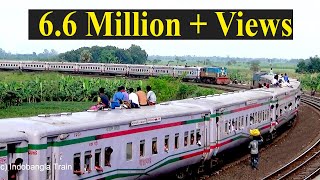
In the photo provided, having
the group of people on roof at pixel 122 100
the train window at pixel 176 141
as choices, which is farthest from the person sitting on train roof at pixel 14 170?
the train window at pixel 176 141

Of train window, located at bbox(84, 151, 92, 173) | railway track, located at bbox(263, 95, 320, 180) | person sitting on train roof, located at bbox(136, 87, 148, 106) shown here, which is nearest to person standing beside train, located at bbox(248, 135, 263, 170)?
railway track, located at bbox(263, 95, 320, 180)

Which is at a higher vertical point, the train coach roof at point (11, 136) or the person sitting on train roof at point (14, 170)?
the train coach roof at point (11, 136)

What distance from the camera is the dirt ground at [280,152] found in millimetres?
20359

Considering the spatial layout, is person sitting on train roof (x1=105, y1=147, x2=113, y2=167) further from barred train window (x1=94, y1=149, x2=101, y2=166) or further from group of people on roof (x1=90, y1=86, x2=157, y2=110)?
group of people on roof (x1=90, y1=86, x2=157, y2=110)

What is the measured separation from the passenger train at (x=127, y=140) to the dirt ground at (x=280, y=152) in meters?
0.87

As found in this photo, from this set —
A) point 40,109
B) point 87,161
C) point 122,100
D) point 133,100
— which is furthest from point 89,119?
point 40,109

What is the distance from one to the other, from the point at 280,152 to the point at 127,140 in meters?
13.5

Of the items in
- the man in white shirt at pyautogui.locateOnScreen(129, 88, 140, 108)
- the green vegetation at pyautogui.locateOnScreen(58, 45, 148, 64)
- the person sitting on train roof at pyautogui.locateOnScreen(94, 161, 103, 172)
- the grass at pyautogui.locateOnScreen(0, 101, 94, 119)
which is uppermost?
the green vegetation at pyautogui.locateOnScreen(58, 45, 148, 64)

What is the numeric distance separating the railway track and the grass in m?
23.0

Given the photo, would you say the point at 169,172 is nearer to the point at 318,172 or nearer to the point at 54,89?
the point at 318,172

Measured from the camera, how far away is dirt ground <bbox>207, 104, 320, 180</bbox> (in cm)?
2036

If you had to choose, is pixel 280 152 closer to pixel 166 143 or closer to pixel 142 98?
pixel 142 98

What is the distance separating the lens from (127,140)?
45.7ft

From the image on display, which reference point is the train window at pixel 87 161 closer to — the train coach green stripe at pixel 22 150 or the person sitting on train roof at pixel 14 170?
the train coach green stripe at pixel 22 150
